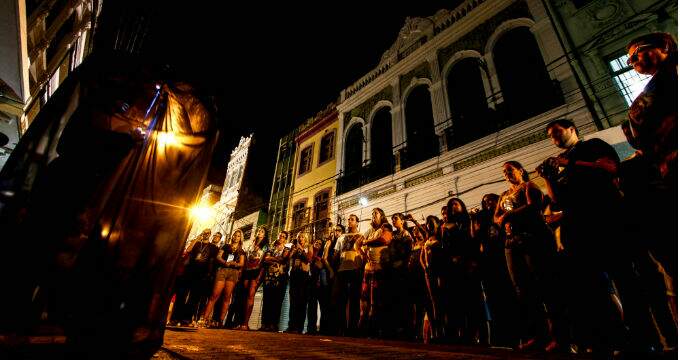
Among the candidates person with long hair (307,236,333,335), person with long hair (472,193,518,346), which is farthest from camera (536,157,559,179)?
person with long hair (307,236,333,335)

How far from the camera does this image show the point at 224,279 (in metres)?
6.53

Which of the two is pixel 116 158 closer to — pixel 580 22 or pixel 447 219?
pixel 447 219

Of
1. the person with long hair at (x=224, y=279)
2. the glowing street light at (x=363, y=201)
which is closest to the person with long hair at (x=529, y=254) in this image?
the person with long hair at (x=224, y=279)

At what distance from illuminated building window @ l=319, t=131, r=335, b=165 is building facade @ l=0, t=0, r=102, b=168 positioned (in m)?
10.4

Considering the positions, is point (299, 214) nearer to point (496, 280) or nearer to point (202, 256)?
point (202, 256)

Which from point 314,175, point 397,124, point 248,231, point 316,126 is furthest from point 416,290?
point 248,231

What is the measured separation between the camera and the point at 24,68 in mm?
5805

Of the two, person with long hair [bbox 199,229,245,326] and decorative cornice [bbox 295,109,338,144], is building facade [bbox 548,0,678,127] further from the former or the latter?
decorative cornice [bbox 295,109,338,144]

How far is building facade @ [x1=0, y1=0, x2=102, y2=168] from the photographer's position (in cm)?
504

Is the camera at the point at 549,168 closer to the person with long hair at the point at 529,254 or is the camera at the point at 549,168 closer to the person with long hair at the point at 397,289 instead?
the person with long hair at the point at 529,254

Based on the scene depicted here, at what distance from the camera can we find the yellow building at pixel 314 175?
14.0 meters

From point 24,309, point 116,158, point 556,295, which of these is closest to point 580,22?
point 556,295

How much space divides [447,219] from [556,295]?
1.73m

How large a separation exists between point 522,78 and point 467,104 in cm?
189
